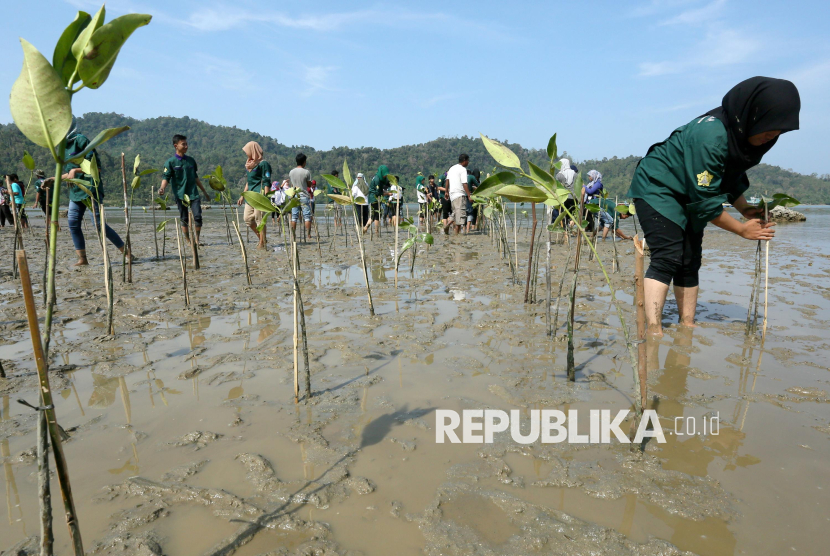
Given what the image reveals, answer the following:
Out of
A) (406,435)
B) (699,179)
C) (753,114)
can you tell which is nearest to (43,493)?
(406,435)

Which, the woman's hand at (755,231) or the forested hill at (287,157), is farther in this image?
the forested hill at (287,157)

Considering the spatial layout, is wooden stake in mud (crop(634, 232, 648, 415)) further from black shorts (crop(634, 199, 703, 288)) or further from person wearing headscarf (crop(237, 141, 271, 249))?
person wearing headscarf (crop(237, 141, 271, 249))

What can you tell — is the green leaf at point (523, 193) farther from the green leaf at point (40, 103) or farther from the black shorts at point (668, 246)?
the black shorts at point (668, 246)

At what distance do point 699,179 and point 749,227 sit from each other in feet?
1.67

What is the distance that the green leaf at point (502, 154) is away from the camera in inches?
61.8

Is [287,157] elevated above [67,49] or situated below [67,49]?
above

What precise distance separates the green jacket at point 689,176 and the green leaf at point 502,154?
5.44 feet

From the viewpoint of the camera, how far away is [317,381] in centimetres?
240

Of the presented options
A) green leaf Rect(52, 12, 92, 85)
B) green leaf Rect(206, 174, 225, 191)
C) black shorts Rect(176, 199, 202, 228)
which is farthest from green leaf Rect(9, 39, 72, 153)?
black shorts Rect(176, 199, 202, 228)

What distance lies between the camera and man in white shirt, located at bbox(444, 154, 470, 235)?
9.63 m

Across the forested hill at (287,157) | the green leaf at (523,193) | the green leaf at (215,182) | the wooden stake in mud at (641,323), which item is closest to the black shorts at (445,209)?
the green leaf at (215,182)

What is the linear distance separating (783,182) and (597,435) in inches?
2777

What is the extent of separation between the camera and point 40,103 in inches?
37.9

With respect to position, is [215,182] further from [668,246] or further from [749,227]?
[749,227]
